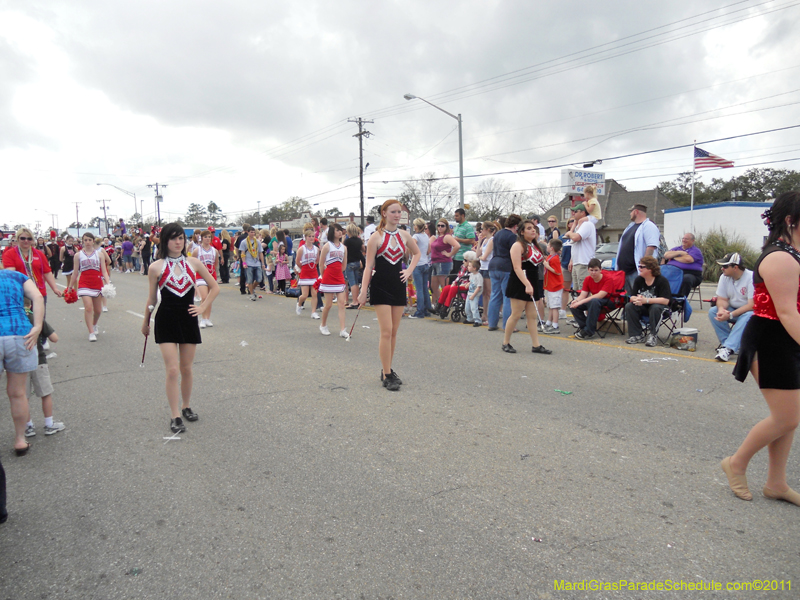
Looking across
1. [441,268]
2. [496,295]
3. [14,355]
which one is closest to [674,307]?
[496,295]

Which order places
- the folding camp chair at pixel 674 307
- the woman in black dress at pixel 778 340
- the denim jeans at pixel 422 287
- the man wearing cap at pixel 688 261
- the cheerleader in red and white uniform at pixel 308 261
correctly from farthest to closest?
the denim jeans at pixel 422 287
the cheerleader in red and white uniform at pixel 308 261
the man wearing cap at pixel 688 261
the folding camp chair at pixel 674 307
the woman in black dress at pixel 778 340

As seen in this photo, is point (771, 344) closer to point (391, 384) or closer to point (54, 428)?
point (391, 384)

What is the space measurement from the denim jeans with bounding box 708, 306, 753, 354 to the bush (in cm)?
1289

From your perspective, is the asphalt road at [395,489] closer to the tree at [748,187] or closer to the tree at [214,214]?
the tree at [748,187]

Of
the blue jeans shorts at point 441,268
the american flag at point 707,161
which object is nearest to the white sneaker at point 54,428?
the blue jeans shorts at point 441,268

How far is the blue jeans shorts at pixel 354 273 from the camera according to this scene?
12.4 meters

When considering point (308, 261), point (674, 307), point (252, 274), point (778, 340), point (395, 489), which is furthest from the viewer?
point (252, 274)

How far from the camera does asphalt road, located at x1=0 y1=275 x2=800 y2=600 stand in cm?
273

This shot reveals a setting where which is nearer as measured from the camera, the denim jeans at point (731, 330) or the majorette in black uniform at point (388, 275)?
the majorette in black uniform at point (388, 275)

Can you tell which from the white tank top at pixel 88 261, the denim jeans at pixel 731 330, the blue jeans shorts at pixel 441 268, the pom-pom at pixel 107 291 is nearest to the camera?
the denim jeans at pixel 731 330

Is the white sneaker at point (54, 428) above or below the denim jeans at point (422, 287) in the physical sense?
below

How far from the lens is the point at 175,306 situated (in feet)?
15.3

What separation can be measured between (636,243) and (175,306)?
7.36 meters

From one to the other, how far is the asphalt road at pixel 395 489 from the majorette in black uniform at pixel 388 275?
1.01 meters
